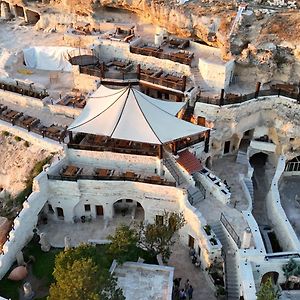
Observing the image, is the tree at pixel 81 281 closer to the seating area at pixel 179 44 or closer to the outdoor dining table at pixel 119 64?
the outdoor dining table at pixel 119 64

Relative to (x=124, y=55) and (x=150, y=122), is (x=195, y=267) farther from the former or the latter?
(x=124, y=55)

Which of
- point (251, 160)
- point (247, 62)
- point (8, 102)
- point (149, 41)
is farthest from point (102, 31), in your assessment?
point (251, 160)

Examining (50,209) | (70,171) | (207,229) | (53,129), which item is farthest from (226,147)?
(50,209)

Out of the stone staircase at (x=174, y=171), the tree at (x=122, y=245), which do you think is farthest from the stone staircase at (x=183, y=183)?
the tree at (x=122, y=245)

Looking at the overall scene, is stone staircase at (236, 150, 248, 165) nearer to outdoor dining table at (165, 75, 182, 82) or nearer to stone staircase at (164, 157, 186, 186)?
stone staircase at (164, 157, 186, 186)

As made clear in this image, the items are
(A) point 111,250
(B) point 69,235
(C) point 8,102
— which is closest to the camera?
(A) point 111,250

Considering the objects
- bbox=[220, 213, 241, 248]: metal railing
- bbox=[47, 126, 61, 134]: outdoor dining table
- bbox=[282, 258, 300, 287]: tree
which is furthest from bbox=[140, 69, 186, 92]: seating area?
bbox=[282, 258, 300, 287]: tree
